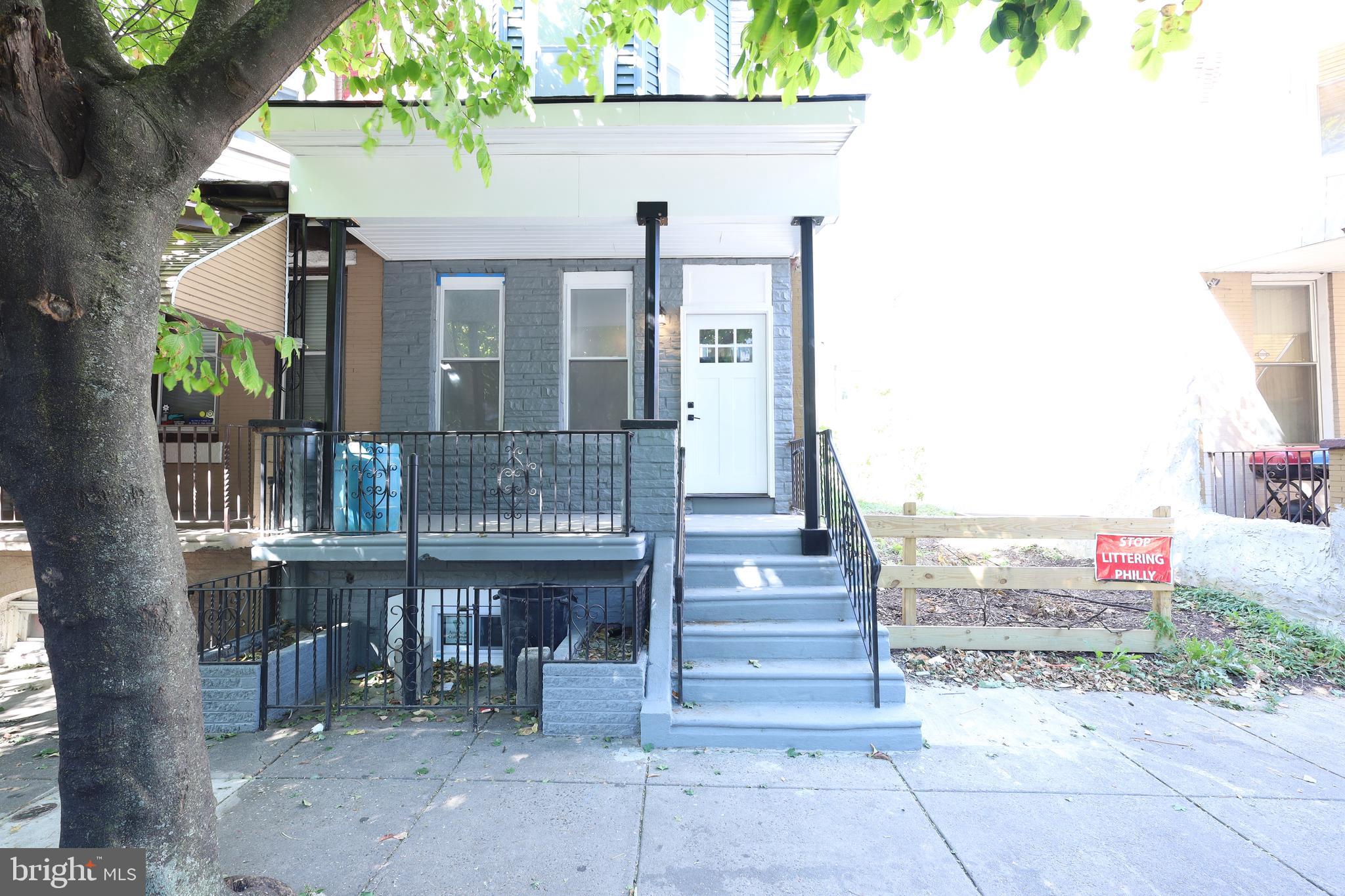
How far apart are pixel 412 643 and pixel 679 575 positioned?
2.15m

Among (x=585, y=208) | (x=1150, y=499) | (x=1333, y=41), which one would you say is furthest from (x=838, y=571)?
(x=1333, y=41)

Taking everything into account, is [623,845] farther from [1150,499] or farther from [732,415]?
[1150,499]

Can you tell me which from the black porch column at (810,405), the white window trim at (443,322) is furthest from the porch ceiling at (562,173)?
the white window trim at (443,322)

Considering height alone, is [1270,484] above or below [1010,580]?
above

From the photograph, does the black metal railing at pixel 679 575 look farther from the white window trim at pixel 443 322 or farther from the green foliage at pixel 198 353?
the white window trim at pixel 443 322

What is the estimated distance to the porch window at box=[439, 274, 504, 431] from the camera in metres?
8.48

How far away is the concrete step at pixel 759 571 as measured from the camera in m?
5.99

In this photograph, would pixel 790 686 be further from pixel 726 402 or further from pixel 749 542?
pixel 726 402

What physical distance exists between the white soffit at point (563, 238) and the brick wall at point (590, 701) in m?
4.41

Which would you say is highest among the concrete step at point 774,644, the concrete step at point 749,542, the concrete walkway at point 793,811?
the concrete step at point 749,542

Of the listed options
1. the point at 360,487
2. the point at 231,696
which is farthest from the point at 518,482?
the point at 231,696

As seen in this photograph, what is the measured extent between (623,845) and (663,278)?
6.55 m

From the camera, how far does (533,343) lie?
8.37 m

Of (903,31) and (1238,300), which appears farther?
(1238,300)
